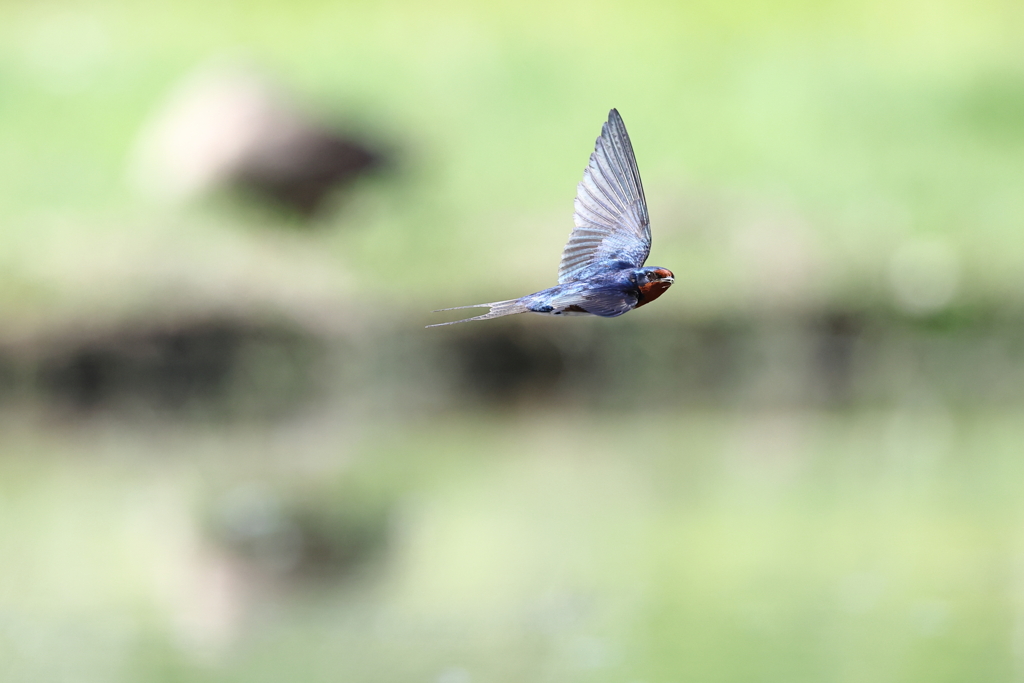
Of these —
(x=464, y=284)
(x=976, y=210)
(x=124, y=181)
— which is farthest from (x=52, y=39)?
(x=976, y=210)

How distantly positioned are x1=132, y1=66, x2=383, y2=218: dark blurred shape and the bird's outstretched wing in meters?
12.9

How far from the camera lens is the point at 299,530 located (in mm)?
10008

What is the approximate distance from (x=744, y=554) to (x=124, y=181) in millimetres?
8902

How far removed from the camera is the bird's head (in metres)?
1.87

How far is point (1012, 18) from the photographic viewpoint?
18.5 meters

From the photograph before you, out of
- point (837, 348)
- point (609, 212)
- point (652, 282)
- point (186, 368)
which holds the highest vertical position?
point (609, 212)

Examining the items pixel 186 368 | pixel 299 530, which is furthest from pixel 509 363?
pixel 299 530

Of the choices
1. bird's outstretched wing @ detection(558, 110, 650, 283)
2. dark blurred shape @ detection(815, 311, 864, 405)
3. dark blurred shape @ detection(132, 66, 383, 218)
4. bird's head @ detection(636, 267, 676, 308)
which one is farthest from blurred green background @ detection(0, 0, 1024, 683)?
bird's head @ detection(636, 267, 676, 308)

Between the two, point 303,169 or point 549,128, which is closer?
point 303,169

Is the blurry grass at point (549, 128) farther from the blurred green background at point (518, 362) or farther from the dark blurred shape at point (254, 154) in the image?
the dark blurred shape at point (254, 154)

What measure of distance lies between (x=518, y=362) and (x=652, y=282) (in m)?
12.0

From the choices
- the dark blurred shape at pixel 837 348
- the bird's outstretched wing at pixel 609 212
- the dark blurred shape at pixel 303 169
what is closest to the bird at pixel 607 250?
the bird's outstretched wing at pixel 609 212

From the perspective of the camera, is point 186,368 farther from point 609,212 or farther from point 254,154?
point 609,212

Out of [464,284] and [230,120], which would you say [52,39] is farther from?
[464,284]
